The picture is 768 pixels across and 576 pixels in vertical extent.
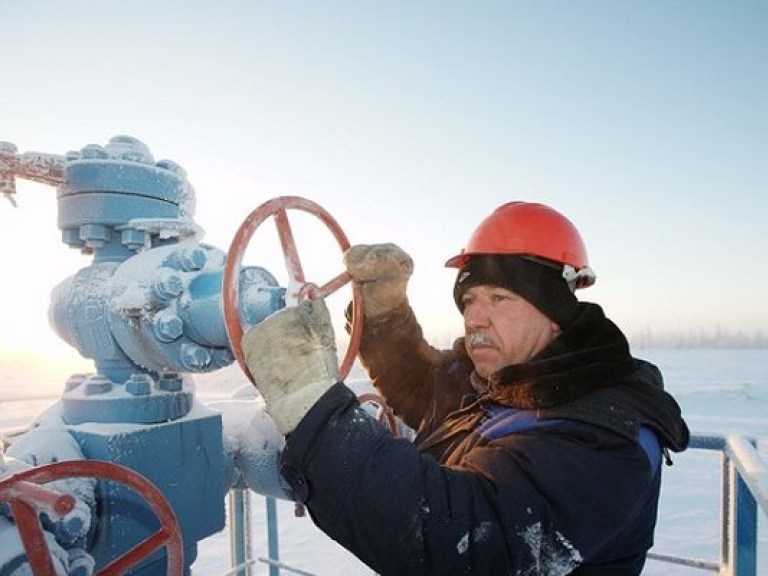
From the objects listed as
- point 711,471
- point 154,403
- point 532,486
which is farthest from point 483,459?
point 711,471

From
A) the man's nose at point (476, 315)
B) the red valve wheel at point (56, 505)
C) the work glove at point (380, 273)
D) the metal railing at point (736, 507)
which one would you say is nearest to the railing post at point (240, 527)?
the work glove at point (380, 273)

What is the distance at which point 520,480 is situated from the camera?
869 mm

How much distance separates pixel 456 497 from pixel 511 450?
161mm

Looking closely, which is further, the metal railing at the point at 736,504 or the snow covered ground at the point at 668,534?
the snow covered ground at the point at 668,534

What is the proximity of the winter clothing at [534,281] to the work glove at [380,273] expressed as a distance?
1.06 feet

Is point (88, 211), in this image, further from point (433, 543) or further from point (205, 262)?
point (433, 543)

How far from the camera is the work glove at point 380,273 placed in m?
1.46

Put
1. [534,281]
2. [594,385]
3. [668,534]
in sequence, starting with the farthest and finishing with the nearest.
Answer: [668,534]
[534,281]
[594,385]

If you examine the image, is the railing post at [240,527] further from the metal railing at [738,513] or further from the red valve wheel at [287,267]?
the metal railing at [738,513]

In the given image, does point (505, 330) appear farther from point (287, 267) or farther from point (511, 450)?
point (287, 267)

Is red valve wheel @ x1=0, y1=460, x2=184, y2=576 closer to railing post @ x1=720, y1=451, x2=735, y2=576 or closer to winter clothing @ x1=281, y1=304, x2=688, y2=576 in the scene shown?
winter clothing @ x1=281, y1=304, x2=688, y2=576

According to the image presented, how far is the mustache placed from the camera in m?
1.36

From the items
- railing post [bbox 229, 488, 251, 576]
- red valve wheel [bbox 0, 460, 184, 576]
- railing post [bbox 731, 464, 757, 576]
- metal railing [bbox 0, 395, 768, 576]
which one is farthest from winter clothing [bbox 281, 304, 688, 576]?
railing post [bbox 229, 488, 251, 576]

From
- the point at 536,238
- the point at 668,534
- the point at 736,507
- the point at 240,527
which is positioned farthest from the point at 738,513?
the point at 668,534
